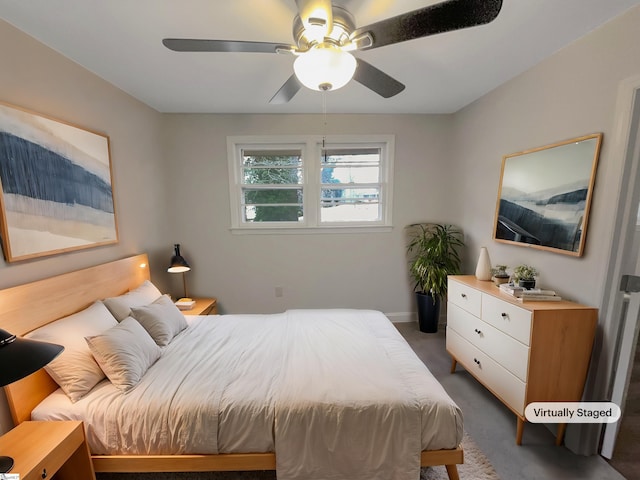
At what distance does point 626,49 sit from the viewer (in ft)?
4.84

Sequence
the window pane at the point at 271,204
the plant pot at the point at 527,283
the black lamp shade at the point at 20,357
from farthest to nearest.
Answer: the window pane at the point at 271,204, the plant pot at the point at 527,283, the black lamp shade at the point at 20,357

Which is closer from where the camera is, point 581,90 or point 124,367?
point 124,367

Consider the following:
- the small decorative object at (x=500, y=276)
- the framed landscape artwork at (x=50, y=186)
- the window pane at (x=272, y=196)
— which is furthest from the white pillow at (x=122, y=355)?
the small decorative object at (x=500, y=276)

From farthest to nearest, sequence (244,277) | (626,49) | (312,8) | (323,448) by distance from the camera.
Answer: (244,277), (626,49), (323,448), (312,8)

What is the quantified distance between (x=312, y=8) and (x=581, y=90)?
1799 mm

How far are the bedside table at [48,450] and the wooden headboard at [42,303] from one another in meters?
0.15

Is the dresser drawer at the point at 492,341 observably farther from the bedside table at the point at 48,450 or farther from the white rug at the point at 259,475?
the bedside table at the point at 48,450

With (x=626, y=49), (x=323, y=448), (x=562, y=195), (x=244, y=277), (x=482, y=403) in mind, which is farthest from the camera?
(x=244, y=277)

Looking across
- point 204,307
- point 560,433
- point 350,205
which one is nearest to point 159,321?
point 204,307

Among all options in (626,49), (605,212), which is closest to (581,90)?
(626,49)

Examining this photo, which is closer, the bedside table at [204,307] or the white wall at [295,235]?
the bedside table at [204,307]

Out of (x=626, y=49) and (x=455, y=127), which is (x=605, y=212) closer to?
(x=626, y=49)

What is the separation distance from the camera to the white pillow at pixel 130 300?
1999 millimetres

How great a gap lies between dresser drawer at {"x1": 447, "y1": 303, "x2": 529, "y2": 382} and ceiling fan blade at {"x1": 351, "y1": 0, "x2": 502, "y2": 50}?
1.77 m
